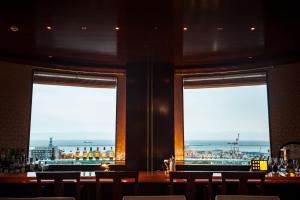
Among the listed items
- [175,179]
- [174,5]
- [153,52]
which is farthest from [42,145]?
[174,5]

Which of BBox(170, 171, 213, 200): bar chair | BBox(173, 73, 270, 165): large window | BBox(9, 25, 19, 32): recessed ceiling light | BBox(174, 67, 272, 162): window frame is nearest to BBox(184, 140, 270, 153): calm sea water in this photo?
BBox(173, 73, 270, 165): large window

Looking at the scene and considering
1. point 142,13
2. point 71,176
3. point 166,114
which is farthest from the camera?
point 166,114

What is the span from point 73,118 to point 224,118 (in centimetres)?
353

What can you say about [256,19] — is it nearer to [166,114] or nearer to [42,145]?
[166,114]

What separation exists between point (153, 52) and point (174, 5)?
186 cm

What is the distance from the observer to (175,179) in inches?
147

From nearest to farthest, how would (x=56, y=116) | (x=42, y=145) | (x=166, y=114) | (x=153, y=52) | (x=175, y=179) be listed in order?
(x=175, y=179) < (x=153, y=52) < (x=166, y=114) < (x=42, y=145) < (x=56, y=116)

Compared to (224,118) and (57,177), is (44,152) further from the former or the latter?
(224,118)

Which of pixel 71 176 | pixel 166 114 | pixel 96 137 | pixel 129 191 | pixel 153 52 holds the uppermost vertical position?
pixel 153 52

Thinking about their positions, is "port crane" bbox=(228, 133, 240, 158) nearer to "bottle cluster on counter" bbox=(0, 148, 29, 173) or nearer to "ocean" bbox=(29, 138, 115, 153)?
"ocean" bbox=(29, 138, 115, 153)

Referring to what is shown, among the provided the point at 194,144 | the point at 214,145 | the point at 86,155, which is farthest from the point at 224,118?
the point at 86,155

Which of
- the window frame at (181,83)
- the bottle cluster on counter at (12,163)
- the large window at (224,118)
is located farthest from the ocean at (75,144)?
the large window at (224,118)

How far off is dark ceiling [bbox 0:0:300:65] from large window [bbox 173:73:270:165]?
0.80 meters

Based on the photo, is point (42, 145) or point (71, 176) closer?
point (71, 176)
